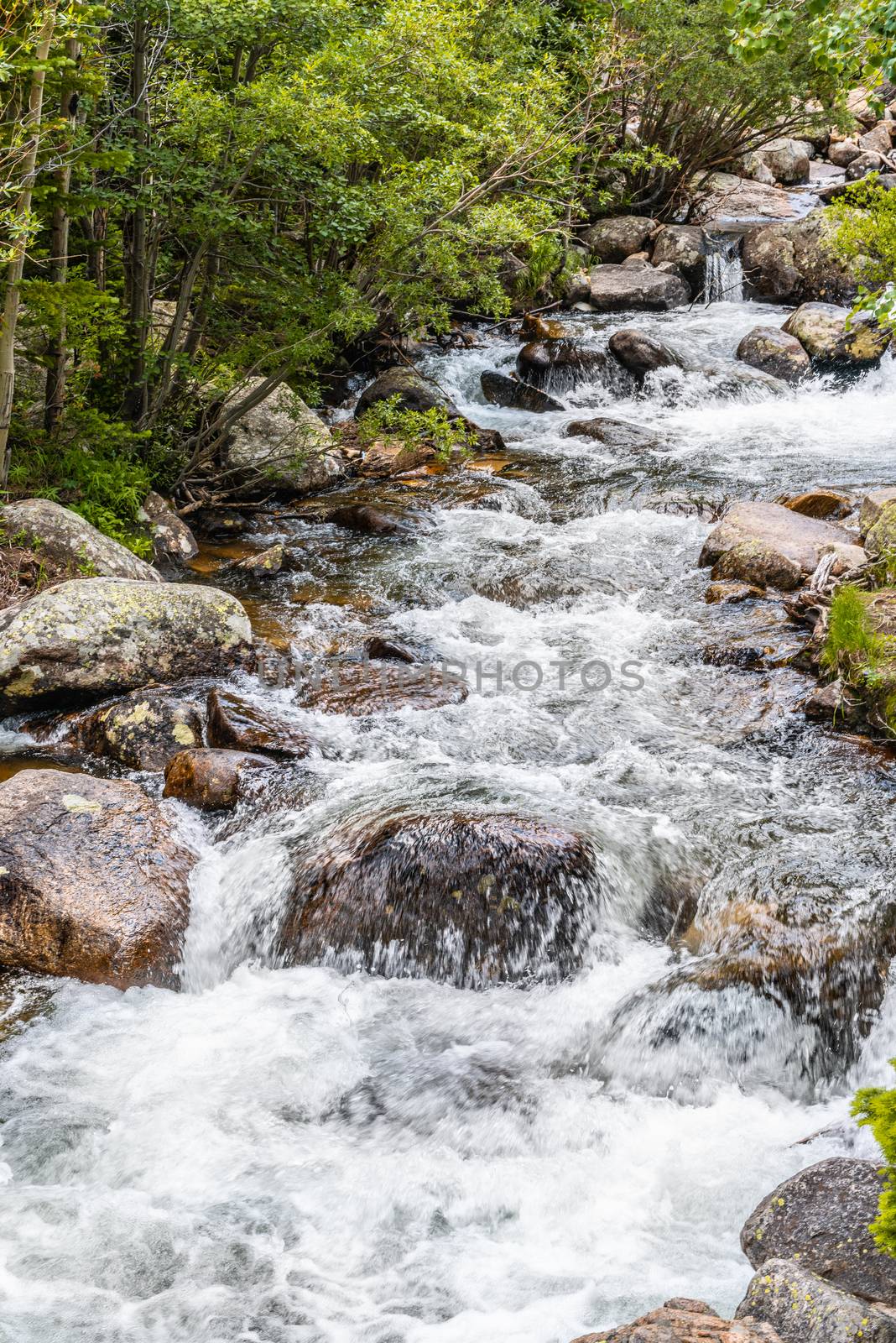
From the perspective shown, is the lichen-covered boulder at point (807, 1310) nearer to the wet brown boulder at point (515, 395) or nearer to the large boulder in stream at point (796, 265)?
the wet brown boulder at point (515, 395)

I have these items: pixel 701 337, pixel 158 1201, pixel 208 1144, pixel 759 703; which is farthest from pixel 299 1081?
pixel 701 337

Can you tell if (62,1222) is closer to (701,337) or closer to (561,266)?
(701,337)

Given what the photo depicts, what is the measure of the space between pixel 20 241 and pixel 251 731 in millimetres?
3953

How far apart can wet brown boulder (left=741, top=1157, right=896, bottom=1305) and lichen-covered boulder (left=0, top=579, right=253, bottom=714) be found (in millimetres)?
5471

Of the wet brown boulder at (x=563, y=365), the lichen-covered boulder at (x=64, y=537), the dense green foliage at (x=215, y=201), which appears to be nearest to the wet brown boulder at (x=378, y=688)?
the lichen-covered boulder at (x=64, y=537)

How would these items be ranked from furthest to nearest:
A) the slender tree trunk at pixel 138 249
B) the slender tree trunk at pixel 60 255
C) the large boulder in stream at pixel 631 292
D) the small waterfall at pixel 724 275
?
the small waterfall at pixel 724 275 → the large boulder in stream at pixel 631 292 → the slender tree trunk at pixel 138 249 → the slender tree trunk at pixel 60 255

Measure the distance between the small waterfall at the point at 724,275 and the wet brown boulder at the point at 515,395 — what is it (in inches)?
248

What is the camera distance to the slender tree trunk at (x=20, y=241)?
6.65m

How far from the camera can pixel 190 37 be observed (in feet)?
27.7

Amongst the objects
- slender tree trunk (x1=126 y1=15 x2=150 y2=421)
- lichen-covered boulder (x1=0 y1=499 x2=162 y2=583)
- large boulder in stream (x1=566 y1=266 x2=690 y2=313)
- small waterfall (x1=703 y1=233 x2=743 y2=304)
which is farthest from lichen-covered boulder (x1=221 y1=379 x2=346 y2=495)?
small waterfall (x1=703 y1=233 x2=743 y2=304)

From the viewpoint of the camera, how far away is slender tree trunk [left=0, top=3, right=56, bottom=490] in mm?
6652

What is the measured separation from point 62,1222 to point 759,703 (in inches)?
212

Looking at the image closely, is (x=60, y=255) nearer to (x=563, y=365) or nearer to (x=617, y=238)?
(x=563, y=365)

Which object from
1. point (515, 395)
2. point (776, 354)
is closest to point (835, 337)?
point (776, 354)
